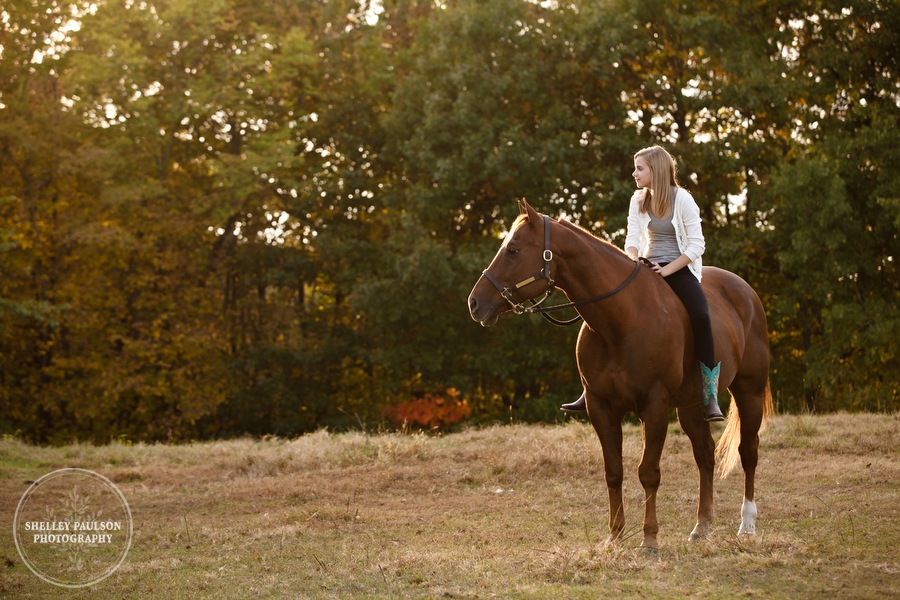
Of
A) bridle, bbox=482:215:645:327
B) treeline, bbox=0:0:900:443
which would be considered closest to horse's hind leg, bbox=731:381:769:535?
bridle, bbox=482:215:645:327

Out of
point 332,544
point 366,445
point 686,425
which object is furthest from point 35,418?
point 686,425

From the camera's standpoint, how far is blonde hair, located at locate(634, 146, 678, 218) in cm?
680

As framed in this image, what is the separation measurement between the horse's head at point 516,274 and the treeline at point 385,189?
674 inches

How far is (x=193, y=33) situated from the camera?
2786 cm

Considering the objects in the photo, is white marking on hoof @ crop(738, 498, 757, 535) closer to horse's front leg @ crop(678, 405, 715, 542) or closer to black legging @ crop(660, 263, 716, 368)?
horse's front leg @ crop(678, 405, 715, 542)

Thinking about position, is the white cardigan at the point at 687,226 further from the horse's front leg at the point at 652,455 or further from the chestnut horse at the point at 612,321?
the horse's front leg at the point at 652,455

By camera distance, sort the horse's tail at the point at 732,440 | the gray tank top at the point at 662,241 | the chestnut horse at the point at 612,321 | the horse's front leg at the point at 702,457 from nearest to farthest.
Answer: the chestnut horse at the point at 612,321 → the gray tank top at the point at 662,241 → the horse's front leg at the point at 702,457 → the horse's tail at the point at 732,440

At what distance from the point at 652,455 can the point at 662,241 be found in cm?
164

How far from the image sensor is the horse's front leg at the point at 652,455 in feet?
21.0

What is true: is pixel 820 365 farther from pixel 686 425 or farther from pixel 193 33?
pixel 193 33

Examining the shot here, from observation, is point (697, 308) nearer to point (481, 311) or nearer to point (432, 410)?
point (481, 311)

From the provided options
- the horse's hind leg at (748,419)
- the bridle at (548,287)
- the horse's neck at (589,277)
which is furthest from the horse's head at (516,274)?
the horse's hind leg at (748,419)

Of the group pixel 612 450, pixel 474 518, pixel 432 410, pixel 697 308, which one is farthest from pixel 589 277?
pixel 432 410

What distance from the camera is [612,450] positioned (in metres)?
6.64
